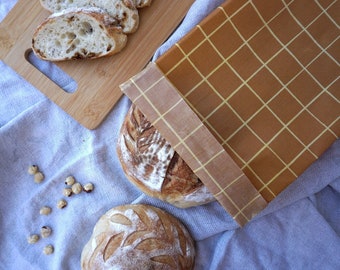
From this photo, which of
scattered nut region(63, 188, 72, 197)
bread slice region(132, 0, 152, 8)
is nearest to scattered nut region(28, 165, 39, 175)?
scattered nut region(63, 188, 72, 197)

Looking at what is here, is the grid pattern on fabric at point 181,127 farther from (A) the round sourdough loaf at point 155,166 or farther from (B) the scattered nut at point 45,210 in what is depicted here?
(B) the scattered nut at point 45,210

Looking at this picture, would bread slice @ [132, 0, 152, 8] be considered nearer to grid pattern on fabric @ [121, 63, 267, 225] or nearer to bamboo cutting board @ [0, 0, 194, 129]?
bamboo cutting board @ [0, 0, 194, 129]

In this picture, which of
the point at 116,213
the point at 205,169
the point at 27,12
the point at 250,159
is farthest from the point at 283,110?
the point at 27,12

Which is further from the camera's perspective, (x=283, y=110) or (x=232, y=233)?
(x=232, y=233)

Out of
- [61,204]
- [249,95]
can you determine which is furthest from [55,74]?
[249,95]

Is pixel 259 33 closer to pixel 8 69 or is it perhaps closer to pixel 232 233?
pixel 232 233

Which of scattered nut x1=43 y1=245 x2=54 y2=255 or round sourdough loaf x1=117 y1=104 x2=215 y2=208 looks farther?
scattered nut x1=43 y1=245 x2=54 y2=255

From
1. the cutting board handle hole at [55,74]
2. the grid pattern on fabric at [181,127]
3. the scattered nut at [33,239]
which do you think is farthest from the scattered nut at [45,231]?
the grid pattern on fabric at [181,127]
